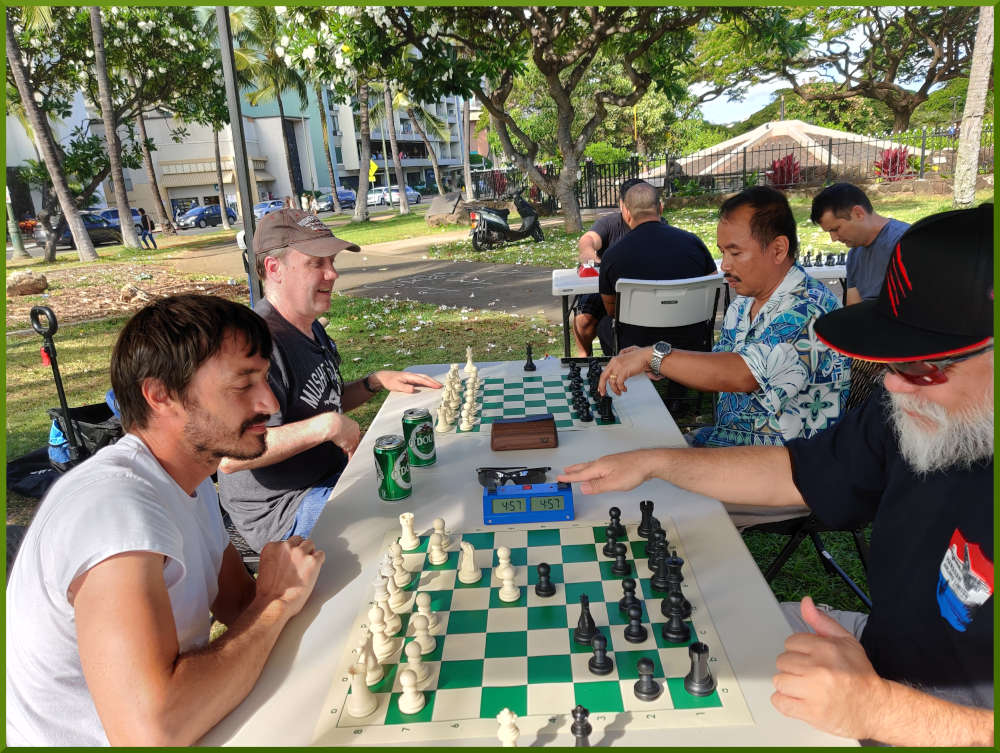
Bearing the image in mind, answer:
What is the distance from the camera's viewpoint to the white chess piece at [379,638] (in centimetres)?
134

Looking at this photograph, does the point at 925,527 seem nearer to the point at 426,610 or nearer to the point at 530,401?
the point at 426,610

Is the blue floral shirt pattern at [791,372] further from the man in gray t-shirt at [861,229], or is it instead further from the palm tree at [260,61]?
the palm tree at [260,61]

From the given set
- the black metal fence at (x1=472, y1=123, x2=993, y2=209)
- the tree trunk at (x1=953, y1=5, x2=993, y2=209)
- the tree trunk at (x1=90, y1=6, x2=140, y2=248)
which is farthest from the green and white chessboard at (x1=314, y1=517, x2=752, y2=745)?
the tree trunk at (x1=90, y1=6, x2=140, y2=248)

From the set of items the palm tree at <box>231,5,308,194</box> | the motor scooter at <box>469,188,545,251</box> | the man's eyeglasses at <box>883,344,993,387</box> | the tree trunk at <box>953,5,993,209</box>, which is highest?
the palm tree at <box>231,5,308,194</box>

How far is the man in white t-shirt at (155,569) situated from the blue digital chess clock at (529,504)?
52 cm

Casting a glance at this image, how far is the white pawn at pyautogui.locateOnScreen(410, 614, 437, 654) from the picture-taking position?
1.34 m

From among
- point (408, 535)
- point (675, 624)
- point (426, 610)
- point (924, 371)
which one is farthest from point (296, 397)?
point (924, 371)

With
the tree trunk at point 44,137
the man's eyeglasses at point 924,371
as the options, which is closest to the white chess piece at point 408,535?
the man's eyeglasses at point 924,371

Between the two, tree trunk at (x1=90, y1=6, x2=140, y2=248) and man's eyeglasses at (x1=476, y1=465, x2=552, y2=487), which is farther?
tree trunk at (x1=90, y1=6, x2=140, y2=248)

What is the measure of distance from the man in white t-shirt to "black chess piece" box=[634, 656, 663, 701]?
2.52 feet

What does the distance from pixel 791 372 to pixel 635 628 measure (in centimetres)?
151

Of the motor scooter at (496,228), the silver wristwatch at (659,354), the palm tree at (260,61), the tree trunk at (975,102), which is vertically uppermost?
the palm tree at (260,61)

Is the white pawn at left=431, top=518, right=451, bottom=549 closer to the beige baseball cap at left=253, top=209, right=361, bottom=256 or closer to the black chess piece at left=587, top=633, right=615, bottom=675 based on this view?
the black chess piece at left=587, top=633, right=615, bottom=675

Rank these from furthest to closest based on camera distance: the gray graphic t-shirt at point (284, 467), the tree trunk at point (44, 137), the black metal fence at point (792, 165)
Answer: the black metal fence at point (792, 165)
the tree trunk at point (44, 137)
the gray graphic t-shirt at point (284, 467)
